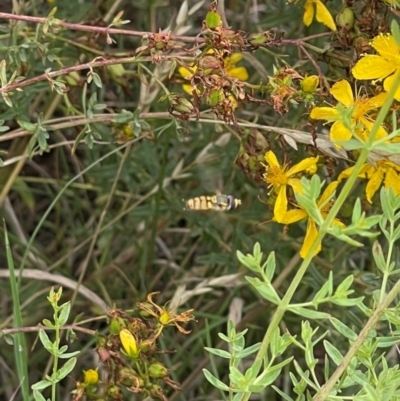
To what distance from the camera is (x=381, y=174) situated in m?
1.16

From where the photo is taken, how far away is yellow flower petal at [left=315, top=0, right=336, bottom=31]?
1264 mm

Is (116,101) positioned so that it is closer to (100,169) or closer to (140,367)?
(100,169)

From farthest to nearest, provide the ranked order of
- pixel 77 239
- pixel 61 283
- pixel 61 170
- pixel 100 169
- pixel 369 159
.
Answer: pixel 61 170
pixel 77 239
pixel 100 169
pixel 61 283
pixel 369 159

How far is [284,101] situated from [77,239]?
102 cm

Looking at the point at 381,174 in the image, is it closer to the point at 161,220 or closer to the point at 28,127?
the point at 28,127

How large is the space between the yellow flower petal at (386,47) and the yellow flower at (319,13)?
0.14 meters

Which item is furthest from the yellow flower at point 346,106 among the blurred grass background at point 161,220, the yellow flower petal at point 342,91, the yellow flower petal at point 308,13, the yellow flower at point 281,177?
the blurred grass background at point 161,220

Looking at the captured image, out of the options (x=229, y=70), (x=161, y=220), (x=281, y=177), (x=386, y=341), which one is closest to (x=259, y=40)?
(x=281, y=177)

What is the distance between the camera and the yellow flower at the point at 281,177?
3.87ft

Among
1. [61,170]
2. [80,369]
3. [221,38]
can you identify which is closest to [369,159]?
[221,38]

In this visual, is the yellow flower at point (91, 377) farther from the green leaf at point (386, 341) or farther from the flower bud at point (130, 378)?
the green leaf at point (386, 341)

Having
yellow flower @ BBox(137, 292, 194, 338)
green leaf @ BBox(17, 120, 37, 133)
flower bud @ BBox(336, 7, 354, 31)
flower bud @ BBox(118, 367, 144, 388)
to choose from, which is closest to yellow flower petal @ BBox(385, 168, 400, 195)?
flower bud @ BBox(336, 7, 354, 31)

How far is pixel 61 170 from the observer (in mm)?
2189

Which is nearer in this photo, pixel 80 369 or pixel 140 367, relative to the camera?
pixel 140 367
